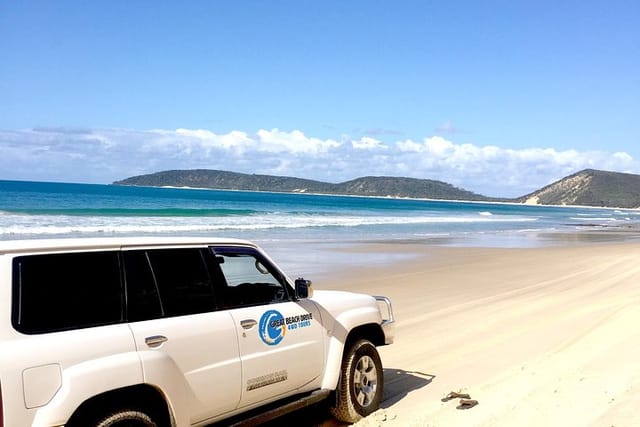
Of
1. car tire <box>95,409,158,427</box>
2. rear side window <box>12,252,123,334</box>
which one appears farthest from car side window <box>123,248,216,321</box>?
car tire <box>95,409,158,427</box>

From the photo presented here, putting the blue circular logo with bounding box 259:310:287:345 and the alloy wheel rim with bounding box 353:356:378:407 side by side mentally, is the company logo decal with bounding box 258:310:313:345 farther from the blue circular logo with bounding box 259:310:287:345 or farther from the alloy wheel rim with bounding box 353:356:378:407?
the alloy wheel rim with bounding box 353:356:378:407

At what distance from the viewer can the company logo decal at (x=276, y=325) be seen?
471 centimetres

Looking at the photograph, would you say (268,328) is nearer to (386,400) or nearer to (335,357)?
(335,357)

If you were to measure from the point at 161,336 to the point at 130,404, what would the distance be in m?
0.43

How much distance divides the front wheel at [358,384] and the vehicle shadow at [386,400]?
0.12m

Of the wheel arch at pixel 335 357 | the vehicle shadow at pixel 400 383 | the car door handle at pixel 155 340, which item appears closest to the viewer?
the car door handle at pixel 155 340

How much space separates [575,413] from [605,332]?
368 cm

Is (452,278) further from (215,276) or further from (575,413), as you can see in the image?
(215,276)

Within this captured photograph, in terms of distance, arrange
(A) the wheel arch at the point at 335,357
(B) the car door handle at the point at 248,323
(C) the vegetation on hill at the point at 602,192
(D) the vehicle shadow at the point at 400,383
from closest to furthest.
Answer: (B) the car door handle at the point at 248,323, (A) the wheel arch at the point at 335,357, (D) the vehicle shadow at the point at 400,383, (C) the vegetation on hill at the point at 602,192

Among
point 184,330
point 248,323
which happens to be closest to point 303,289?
point 248,323

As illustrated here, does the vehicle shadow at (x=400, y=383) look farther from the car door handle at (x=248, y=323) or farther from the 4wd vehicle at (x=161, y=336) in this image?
the car door handle at (x=248, y=323)

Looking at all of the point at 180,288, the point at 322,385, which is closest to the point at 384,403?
the point at 322,385

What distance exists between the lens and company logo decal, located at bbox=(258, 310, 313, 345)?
471 cm

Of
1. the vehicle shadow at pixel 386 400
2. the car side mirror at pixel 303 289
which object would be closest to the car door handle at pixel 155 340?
the car side mirror at pixel 303 289
